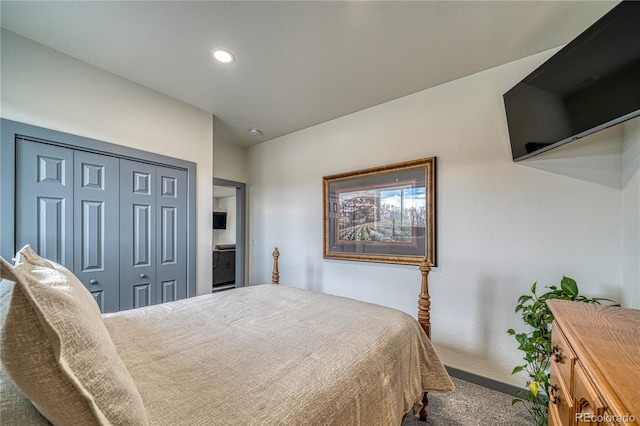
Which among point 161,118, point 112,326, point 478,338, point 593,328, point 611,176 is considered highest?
point 161,118

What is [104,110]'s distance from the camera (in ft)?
7.03

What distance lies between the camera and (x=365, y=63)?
199 centimetres

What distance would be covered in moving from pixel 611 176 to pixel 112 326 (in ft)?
10.5

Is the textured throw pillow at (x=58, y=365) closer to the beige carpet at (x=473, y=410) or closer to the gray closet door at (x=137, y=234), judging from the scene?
the beige carpet at (x=473, y=410)

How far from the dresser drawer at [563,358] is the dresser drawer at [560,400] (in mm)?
16

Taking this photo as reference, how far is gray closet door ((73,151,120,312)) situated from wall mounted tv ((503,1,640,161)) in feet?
10.9

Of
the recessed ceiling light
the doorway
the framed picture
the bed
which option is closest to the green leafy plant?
the bed

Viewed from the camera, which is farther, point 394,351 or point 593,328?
point 394,351


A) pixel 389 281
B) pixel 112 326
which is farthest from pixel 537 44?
pixel 112 326

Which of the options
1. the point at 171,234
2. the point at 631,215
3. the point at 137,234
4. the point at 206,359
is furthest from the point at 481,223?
the point at 137,234

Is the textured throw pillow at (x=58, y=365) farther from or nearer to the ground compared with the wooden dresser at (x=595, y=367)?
farther from the ground

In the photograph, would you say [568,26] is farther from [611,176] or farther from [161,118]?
[161,118]

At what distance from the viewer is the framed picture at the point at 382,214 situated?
90.7 inches

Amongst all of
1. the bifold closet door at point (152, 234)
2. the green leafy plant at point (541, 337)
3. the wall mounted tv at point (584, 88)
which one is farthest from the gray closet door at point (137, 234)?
the wall mounted tv at point (584, 88)
